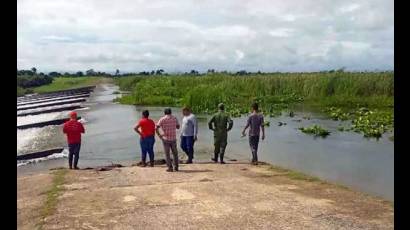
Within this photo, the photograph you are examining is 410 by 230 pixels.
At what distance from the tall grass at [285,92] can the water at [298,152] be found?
28.0 feet

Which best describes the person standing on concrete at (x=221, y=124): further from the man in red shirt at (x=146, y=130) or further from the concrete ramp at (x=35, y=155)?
the concrete ramp at (x=35, y=155)

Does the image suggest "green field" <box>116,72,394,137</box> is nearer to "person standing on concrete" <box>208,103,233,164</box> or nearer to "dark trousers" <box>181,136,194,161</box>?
"person standing on concrete" <box>208,103,233,164</box>

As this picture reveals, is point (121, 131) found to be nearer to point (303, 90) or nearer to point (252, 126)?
point (252, 126)

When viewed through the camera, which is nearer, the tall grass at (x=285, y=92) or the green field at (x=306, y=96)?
the green field at (x=306, y=96)

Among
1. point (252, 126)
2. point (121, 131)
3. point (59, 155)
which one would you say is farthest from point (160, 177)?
point (121, 131)

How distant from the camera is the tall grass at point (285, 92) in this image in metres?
38.6

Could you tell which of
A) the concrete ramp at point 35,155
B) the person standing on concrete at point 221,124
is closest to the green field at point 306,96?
the person standing on concrete at point 221,124

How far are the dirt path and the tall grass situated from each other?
74.9 ft

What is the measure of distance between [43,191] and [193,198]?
384cm

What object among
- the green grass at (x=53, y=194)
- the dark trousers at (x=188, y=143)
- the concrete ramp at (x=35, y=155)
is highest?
the dark trousers at (x=188, y=143)

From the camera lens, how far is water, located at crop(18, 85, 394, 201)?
52.9 feet

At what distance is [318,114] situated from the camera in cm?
3528

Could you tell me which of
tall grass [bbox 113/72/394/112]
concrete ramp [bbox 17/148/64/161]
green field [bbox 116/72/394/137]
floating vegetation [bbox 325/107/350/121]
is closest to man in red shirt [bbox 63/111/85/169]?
concrete ramp [bbox 17/148/64/161]

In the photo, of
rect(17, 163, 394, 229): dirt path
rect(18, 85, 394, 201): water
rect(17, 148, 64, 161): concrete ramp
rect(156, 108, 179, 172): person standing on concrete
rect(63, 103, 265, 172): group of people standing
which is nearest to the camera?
rect(17, 163, 394, 229): dirt path
